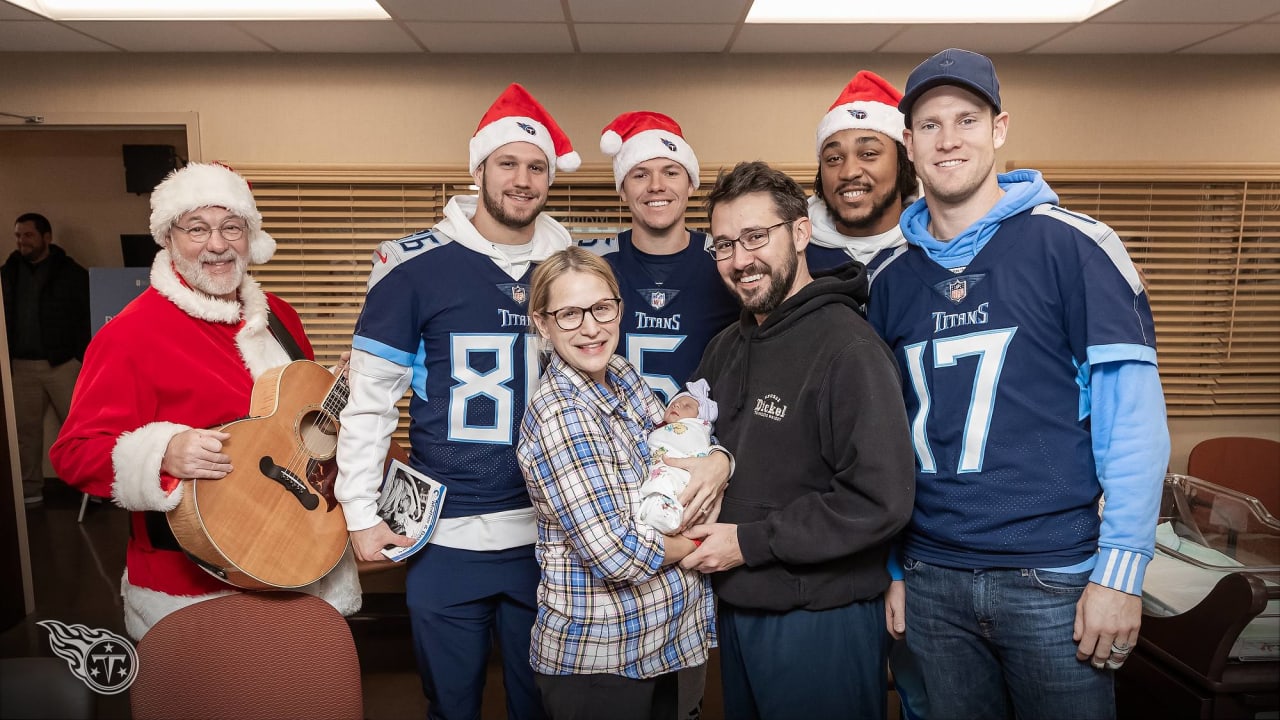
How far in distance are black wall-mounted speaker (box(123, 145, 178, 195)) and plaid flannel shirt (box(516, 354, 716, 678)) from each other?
4484 millimetres

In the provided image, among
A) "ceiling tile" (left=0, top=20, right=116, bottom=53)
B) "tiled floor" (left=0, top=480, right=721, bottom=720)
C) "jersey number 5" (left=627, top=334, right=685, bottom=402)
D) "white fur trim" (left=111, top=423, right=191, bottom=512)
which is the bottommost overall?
"tiled floor" (left=0, top=480, right=721, bottom=720)

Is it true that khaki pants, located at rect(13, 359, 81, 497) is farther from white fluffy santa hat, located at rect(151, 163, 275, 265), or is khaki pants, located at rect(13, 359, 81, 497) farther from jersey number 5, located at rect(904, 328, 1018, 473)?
jersey number 5, located at rect(904, 328, 1018, 473)

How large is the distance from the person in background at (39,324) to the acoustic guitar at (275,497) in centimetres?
511

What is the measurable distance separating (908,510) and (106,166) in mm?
7761

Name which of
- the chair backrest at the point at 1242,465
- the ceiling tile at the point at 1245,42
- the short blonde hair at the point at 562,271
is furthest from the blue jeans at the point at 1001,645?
the ceiling tile at the point at 1245,42

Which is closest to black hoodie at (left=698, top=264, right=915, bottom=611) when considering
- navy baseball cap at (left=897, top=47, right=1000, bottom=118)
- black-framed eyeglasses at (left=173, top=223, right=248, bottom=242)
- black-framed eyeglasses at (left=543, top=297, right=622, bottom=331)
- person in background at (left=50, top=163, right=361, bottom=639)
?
black-framed eyeglasses at (left=543, top=297, right=622, bottom=331)

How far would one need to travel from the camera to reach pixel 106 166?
21.7 ft

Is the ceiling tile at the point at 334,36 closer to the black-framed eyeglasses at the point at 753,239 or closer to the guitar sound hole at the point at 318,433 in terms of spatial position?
→ the guitar sound hole at the point at 318,433

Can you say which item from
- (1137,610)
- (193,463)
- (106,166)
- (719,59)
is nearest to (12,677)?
(193,463)

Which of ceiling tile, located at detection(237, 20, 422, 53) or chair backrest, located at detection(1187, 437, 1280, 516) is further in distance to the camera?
ceiling tile, located at detection(237, 20, 422, 53)

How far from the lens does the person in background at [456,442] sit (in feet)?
6.66

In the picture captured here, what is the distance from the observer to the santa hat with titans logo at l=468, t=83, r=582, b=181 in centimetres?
Result: 230

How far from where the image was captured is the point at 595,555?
5.07 feet

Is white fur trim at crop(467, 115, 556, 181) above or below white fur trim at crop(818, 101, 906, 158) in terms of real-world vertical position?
below
